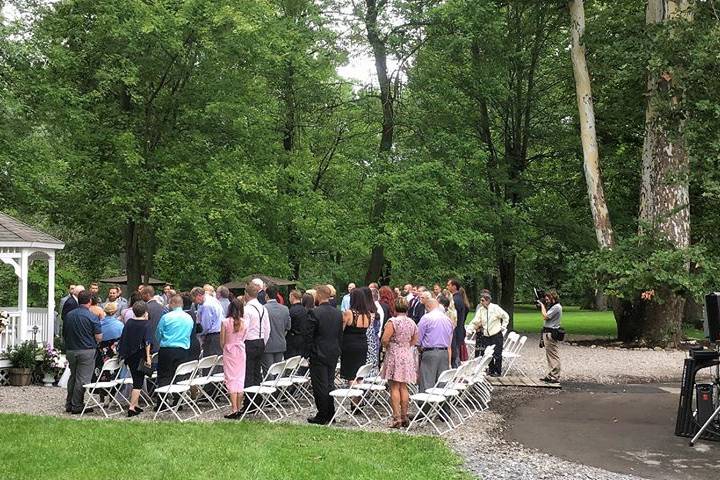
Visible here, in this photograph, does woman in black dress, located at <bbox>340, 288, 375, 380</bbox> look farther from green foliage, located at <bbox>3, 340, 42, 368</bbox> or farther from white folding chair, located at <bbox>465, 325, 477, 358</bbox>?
green foliage, located at <bbox>3, 340, 42, 368</bbox>

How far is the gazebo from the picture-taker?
14.1 metres

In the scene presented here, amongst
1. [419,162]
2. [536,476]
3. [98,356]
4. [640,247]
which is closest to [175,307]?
[98,356]

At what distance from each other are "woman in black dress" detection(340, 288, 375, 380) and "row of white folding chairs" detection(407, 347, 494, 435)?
36.7 inches

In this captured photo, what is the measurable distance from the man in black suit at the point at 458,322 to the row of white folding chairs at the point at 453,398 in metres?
0.69

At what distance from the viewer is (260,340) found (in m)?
10.1

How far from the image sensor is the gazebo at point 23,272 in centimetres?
1415

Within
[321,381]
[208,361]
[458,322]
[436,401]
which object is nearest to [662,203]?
[458,322]

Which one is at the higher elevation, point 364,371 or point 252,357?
point 252,357

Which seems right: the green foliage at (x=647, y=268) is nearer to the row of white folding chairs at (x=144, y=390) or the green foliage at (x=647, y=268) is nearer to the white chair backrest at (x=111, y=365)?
the row of white folding chairs at (x=144, y=390)

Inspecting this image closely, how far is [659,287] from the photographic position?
64.6ft

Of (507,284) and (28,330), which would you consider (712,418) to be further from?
(507,284)

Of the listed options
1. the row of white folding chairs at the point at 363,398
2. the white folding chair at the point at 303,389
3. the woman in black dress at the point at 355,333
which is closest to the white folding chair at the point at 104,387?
the white folding chair at the point at 303,389

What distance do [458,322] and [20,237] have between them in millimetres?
8254

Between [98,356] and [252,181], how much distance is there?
422 inches
